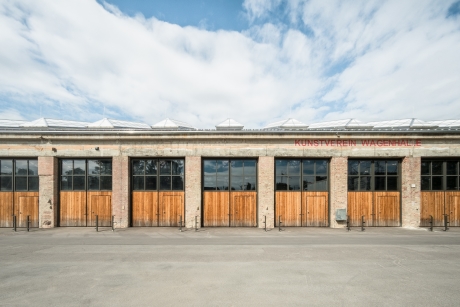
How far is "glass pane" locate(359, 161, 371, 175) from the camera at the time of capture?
570 inches

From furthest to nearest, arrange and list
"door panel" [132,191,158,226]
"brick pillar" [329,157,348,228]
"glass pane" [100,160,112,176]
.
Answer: "glass pane" [100,160,112,176] < "door panel" [132,191,158,226] < "brick pillar" [329,157,348,228]

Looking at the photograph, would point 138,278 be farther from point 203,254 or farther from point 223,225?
point 223,225

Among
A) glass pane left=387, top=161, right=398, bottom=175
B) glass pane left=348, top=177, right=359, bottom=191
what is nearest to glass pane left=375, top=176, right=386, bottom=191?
glass pane left=387, top=161, right=398, bottom=175

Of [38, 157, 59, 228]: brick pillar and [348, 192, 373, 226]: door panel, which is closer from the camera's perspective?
[38, 157, 59, 228]: brick pillar

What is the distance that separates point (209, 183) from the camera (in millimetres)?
14383

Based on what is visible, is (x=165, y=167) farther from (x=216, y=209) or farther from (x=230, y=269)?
(x=230, y=269)

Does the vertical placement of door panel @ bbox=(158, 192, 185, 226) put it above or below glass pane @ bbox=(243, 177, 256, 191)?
below

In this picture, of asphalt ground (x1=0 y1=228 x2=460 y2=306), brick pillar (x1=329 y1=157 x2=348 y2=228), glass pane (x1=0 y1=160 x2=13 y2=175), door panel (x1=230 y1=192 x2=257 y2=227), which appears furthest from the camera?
glass pane (x1=0 y1=160 x2=13 y2=175)

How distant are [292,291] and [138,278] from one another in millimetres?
4825

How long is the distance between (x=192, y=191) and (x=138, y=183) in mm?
3916

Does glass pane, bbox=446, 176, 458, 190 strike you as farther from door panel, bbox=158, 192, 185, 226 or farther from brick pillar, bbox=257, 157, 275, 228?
door panel, bbox=158, 192, 185, 226

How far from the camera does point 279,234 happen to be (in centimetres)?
1221

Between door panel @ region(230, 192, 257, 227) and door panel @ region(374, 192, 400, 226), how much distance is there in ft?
27.4

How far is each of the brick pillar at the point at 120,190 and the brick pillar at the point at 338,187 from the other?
1371 centimetres
